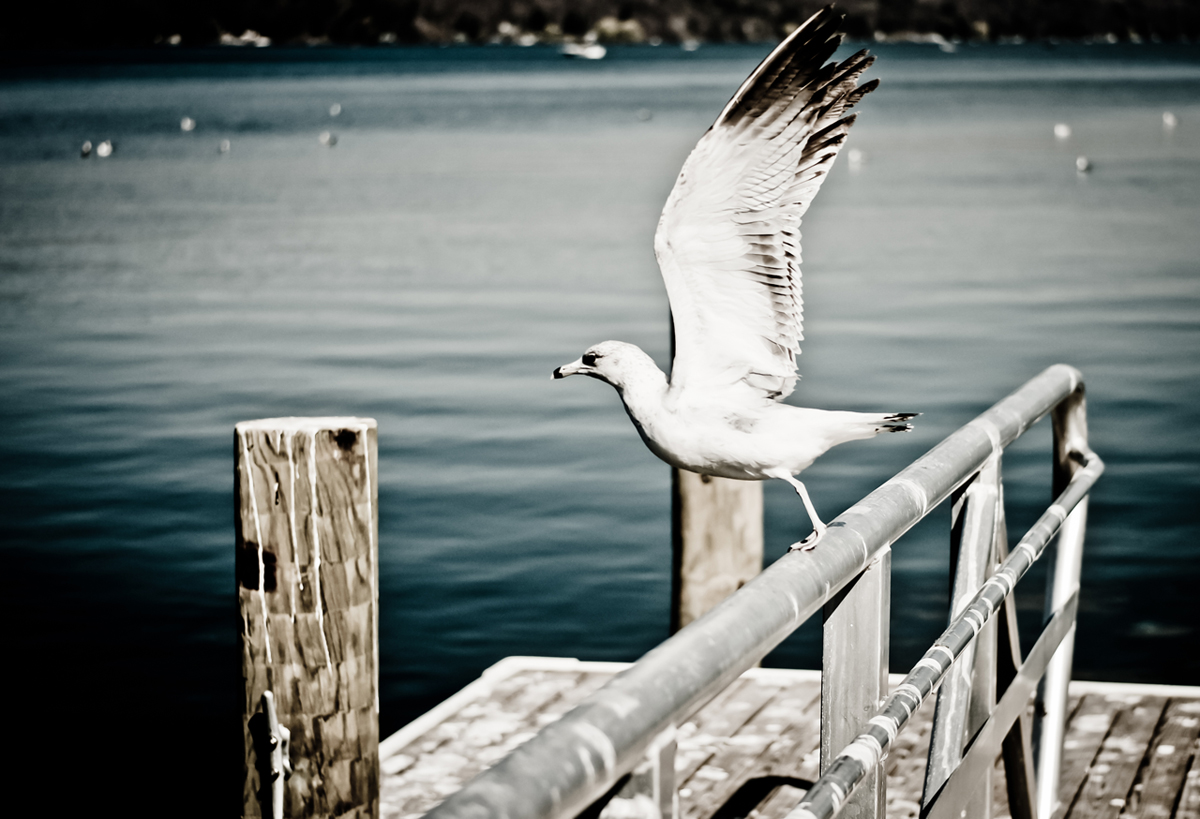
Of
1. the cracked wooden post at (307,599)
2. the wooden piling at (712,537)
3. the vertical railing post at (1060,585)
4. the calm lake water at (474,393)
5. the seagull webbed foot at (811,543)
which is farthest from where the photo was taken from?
the calm lake water at (474,393)

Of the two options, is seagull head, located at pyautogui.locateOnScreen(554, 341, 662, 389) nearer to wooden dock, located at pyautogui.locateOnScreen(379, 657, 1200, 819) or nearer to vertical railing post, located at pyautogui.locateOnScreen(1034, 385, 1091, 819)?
vertical railing post, located at pyautogui.locateOnScreen(1034, 385, 1091, 819)

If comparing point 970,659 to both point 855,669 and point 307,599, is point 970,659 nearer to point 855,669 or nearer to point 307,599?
point 855,669

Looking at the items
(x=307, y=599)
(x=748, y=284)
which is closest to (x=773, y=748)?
(x=307, y=599)

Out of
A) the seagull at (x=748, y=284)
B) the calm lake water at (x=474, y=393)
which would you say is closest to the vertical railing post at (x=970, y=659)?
the seagull at (x=748, y=284)

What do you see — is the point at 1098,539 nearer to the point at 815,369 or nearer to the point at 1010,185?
the point at 815,369

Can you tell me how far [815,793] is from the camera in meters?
1.65

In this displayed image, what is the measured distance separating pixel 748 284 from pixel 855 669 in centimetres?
85

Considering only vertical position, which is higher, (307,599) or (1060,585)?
(307,599)

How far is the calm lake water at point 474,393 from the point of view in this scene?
334 inches

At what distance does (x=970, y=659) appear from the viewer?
8.72 ft

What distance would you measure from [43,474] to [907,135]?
41.8 metres

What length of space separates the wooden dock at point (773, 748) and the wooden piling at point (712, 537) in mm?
360

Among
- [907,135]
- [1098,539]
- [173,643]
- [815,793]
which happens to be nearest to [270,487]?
[815,793]

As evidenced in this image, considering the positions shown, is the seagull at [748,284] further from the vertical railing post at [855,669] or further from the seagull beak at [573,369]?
the vertical railing post at [855,669]
